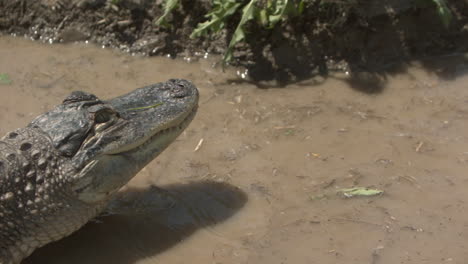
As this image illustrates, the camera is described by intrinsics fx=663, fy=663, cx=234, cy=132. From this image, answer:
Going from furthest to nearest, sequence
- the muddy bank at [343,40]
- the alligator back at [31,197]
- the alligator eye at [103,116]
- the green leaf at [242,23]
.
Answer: the muddy bank at [343,40]
the green leaf at [242,23]
the alligator eye at [103,116]
the alligator back at [31,197]

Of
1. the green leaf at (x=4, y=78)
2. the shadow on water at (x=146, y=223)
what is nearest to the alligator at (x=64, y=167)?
the shadow on water at (x=146, y=223)

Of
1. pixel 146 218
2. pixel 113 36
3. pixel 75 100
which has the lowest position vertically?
pixel 146 218

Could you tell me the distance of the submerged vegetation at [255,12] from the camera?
5492 millimetres

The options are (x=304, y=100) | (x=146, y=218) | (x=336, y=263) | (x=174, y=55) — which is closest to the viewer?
(x=336, y=263)

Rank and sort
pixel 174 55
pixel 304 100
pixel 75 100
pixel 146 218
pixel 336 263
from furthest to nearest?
pixel 174 55 → pixel 304 100 → pixel 146 218 → pixel 75 100 → pixel 336 263

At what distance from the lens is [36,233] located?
13.1 ft

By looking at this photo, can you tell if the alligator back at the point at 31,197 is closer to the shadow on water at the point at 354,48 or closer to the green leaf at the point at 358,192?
the green leaf at the point at 358,192

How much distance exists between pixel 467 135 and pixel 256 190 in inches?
66.0

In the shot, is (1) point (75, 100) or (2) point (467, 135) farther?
(2) point (467, 135)

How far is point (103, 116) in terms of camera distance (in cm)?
416

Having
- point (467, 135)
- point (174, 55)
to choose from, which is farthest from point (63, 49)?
point (467, 135)

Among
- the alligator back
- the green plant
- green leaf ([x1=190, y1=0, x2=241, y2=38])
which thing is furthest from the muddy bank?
the alligator back

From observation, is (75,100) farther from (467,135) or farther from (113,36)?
(467,135)

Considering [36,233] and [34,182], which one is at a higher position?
[34,182]
